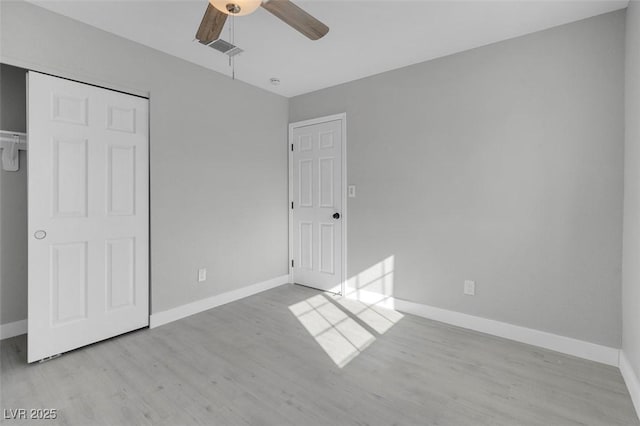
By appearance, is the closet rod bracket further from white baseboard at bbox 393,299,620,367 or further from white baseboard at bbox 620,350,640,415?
white baseboard at bbox 620,350,640,415

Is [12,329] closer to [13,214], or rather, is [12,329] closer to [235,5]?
[13,214]

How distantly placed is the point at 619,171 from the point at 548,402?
170 centimetres

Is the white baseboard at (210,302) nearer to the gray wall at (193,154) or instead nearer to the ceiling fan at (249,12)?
the gray wall at (193,154)

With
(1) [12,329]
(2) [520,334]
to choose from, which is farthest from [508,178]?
(1) [12,329]

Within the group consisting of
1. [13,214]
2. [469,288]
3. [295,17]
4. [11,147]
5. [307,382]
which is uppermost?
[295,17]

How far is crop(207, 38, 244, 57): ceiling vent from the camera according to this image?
2644 millimetres

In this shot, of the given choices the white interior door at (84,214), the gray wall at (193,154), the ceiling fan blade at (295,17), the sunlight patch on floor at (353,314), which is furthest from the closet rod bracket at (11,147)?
the sunlight patch on floor at (353,314)

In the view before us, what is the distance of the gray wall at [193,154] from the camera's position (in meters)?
2.37

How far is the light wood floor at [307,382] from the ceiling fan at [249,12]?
2155mm

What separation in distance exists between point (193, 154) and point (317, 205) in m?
→ 1.60

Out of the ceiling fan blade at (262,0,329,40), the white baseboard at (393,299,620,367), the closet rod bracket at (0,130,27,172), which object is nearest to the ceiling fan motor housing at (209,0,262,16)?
the ceiling fan blade at (262,0,329,40)

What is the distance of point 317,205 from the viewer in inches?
158

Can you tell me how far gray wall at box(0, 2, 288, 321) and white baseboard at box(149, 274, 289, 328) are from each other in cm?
Answer: 6

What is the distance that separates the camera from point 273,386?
79.9 inches
